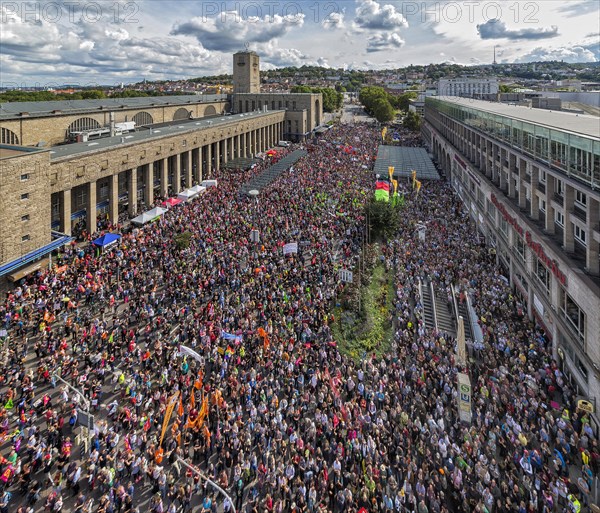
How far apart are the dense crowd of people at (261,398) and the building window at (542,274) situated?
8.82 ft

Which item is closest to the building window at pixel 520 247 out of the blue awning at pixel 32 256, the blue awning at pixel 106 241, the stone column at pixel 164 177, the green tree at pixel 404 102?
the blue awning at pixel 106 241

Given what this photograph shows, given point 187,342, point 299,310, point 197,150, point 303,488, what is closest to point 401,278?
point 299,310

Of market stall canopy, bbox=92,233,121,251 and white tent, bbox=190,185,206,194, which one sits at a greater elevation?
white tent, bbox=190,185,206,194

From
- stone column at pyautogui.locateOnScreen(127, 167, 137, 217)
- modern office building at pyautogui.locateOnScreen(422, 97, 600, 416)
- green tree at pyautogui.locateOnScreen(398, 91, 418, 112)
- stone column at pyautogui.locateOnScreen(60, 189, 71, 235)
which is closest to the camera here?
modern office building at pyautogui.locateOnScreen(422, 97, 600, 416)

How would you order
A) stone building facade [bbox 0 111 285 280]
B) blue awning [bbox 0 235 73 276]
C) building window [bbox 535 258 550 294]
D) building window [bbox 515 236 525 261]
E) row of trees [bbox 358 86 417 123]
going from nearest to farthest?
building window [bbox 535 258 550 294], blue awning [bbox 0 235 73 276], stone building facade [bbox 0 111 285 280], building window [bbox 515 236 525 261], row of trees [bbox 358 86 417 123]

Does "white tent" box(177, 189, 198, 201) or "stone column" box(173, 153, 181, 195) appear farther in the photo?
"stone column" box(173, 153, 181, 195)

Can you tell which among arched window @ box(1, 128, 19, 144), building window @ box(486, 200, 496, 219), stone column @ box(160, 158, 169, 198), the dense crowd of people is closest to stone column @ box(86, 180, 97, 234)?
the dense crowd of people

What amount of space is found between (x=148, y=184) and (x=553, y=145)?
120ft

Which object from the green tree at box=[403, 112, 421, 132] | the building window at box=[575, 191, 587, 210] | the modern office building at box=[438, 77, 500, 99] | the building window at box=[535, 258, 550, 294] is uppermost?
the modern office building at box=[438, 77, 500, 99]

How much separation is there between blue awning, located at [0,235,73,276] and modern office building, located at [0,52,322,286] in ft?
0.17

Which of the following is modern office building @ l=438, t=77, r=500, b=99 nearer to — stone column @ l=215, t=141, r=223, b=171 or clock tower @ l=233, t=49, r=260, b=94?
clock tower @ l=233, t=49, r=260, b=94

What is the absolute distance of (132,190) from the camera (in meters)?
39.7

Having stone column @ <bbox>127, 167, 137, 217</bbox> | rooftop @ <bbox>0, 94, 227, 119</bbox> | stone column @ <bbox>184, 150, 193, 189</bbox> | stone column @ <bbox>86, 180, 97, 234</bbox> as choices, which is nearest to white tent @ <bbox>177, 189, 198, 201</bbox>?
stone column @ <bbox>127, 167, 137, 217</bbox>

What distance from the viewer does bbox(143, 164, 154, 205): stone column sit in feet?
139
